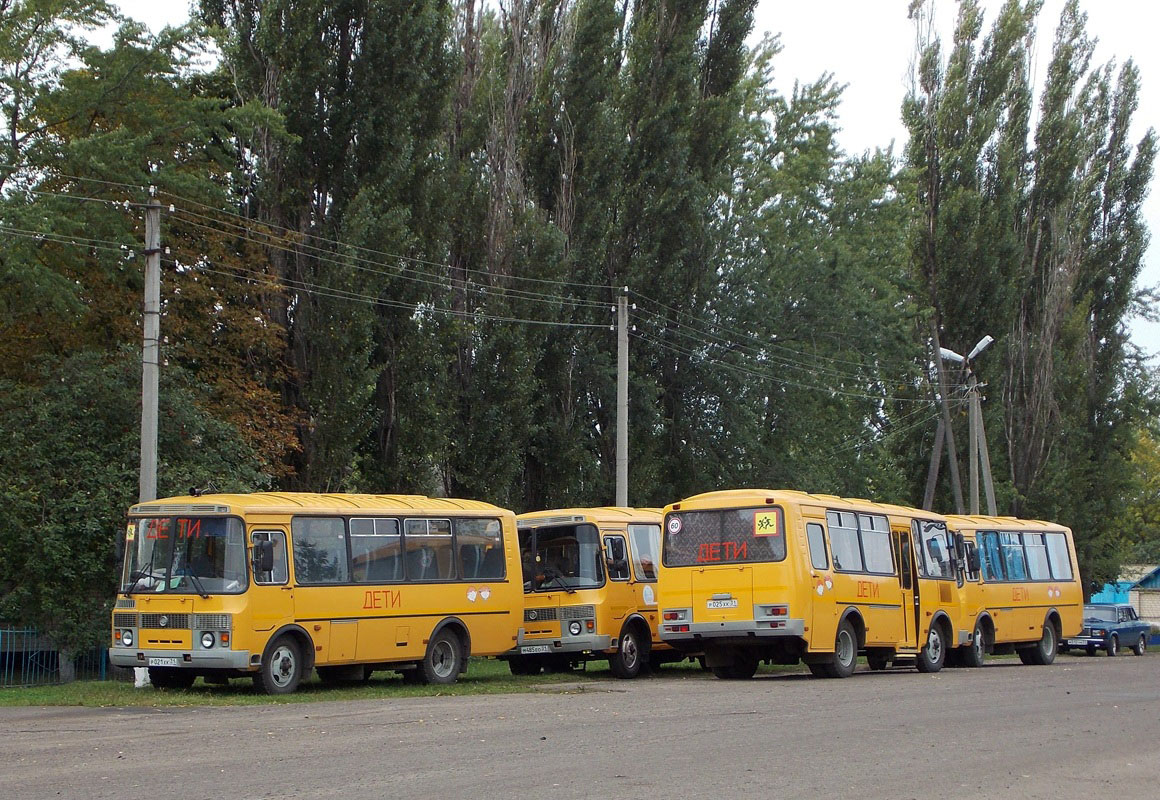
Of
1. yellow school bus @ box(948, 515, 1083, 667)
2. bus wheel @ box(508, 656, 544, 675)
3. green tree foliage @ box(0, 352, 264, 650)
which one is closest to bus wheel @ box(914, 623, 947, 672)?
yellow school bus @ box(948, 515, 1083, 667)

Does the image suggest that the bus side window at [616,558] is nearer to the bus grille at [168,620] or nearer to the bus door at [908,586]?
the bus door at [908,586]

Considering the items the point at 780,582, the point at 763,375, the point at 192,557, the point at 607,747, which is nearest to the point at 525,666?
the point at 780,582

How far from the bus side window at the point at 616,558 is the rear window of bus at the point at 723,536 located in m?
1.40

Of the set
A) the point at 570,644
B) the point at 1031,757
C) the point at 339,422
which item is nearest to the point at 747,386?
the point at 339,422

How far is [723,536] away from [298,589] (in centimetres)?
672

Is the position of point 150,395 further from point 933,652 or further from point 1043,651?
point 1043,651

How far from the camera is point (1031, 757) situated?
484 inches

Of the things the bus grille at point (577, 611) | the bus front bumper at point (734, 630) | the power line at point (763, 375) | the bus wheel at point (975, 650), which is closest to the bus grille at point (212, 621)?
the bus grille at point (577, 611)

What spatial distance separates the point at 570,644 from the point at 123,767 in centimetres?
1319

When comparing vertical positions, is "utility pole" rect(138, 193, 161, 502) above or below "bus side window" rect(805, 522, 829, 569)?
above

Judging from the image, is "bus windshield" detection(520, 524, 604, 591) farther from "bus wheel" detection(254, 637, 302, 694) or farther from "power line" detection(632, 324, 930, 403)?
"power line" detection(632, 324, 930, 403)

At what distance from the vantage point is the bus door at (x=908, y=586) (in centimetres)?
2584

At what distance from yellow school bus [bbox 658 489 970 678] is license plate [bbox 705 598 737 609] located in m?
0.02

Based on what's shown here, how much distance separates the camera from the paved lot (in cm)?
1037
